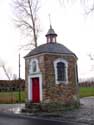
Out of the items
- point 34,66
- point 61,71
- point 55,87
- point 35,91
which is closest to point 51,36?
point 34,66

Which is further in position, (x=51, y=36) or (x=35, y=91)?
(x=51, y=36)

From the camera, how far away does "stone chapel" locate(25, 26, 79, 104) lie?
21.7 meters

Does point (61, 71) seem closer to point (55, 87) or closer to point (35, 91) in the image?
point (55, 87)

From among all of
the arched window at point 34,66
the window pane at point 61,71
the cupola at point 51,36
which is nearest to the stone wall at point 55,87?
the window pane at point 61,71

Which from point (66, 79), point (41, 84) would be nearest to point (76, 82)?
point (66, 79)

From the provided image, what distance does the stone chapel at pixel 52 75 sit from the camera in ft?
71.1

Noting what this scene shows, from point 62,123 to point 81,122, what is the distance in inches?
40.0

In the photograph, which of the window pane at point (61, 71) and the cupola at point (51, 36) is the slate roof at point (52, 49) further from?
the window pane at point (61, 71)

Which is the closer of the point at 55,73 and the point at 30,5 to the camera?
the point at 55,73

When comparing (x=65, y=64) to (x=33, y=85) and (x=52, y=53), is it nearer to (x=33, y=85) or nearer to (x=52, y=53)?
(x=52, y=53)

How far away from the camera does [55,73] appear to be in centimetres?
2205

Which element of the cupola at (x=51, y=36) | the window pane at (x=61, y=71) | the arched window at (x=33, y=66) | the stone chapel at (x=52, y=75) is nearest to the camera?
the stone chapel at (x=52, y=75)

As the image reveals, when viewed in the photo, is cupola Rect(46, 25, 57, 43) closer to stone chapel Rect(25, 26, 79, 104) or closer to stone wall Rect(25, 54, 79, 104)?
stone chapel Rect(25, 26, 79, 104)

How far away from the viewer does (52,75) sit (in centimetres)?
2192
